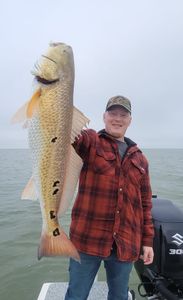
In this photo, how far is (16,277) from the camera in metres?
7.08

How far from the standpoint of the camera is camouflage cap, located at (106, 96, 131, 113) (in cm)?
337

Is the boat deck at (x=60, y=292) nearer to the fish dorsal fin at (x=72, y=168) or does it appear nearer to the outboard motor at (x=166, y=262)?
the outboard motor at (x=166, y=262)

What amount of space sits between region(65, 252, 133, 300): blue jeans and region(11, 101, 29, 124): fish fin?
154cm

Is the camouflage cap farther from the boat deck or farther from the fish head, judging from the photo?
the boat deck

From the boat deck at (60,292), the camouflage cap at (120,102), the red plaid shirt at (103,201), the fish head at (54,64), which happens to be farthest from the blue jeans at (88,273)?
the fish head at (54,64)

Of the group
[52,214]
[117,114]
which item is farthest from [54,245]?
[117,114]

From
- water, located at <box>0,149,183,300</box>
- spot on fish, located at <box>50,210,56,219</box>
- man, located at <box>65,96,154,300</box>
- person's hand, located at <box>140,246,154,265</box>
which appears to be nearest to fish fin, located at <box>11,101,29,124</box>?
spot on fish, located at <box>50,210,56,219</box>

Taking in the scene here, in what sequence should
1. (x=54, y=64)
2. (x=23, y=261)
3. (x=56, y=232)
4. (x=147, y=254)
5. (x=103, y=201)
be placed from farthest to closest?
(x=23, y=261) → (x=147, y=254) → (x=103, y=201) → (x=56, y=232) → (x=54, y=64)

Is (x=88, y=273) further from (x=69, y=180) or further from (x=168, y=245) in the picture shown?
(x=168, y=245)

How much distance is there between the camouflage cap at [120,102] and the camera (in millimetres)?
3366

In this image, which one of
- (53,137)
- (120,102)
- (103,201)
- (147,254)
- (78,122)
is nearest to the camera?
(53,137)

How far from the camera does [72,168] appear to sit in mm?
2576

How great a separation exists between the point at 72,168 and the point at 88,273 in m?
1.22

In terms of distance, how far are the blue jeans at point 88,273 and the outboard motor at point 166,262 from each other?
0.86 meters
